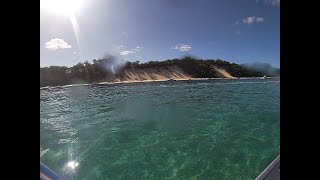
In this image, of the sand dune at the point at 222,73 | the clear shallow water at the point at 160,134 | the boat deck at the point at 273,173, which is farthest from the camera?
the sand dune at the point at 222,73

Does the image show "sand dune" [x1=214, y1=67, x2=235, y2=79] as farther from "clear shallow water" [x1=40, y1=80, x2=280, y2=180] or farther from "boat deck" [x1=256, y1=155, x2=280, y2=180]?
"boat deck" [x1=256, y1=155, x2=280, y2=180]

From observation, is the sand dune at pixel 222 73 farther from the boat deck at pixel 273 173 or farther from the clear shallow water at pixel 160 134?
the boat deck at pixel 273 173

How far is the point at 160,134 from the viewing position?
15703mm

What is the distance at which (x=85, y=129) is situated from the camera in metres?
16.4

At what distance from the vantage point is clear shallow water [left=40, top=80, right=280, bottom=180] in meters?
11.3

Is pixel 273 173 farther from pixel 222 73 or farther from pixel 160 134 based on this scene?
pixel 222 73

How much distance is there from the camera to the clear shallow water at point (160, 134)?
11.3m

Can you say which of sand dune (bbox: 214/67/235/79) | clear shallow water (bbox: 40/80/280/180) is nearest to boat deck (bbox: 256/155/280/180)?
clear shallow water (bbox: 40/80/280/180)

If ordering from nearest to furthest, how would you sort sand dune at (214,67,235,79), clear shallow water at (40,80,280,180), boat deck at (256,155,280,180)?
1. boat deck at (256,155,280,180)
2. clear shallow water at (40,80,280,180)
3. sand dune at (214,67,235,79)

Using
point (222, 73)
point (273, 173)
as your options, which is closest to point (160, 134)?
point (273, 173)

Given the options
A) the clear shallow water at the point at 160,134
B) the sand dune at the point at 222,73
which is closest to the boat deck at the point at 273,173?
the clear shallow water at the point at 160,134
